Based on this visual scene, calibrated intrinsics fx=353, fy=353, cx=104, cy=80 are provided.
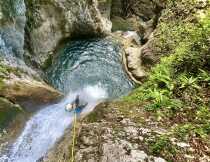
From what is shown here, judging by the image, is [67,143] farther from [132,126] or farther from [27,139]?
[27,139]

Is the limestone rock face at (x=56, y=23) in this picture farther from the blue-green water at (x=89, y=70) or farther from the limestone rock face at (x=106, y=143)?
the limestone rock face at (x=106, y=143)

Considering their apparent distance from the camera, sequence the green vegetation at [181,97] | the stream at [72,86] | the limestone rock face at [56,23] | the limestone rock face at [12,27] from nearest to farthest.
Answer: the green vegetation at [181,97], the stream at [72,86], the limestone rock face at [12,27], the limestone rock face at [56,23]

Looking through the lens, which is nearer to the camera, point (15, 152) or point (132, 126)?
point (132, 126)

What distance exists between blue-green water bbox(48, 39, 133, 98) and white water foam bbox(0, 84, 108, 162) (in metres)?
2.80

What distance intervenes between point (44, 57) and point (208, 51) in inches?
282

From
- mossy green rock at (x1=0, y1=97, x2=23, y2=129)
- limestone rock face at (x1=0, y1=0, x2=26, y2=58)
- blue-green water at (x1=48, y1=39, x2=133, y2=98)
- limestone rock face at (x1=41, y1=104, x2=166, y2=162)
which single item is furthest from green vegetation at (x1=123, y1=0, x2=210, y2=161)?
limestone rock face at (x1=0, y1=0, x2=26, y2=58)

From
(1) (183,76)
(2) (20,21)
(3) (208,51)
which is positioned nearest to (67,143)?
(1) (183,76)

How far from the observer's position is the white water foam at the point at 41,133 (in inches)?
305

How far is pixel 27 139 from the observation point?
8164 millimetres

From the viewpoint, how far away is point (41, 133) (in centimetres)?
847

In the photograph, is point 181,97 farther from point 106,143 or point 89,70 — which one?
point 89,70

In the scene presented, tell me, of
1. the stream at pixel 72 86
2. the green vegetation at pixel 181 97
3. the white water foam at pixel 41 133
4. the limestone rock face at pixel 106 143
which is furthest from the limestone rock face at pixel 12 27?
the limestone rock face at pixel 106 143

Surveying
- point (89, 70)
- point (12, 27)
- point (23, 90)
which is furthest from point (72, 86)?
point (23, 90)

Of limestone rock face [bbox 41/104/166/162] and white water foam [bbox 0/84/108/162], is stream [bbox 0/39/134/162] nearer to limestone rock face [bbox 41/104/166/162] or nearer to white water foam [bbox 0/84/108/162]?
white water foam [bbox 0/84/108/162]
